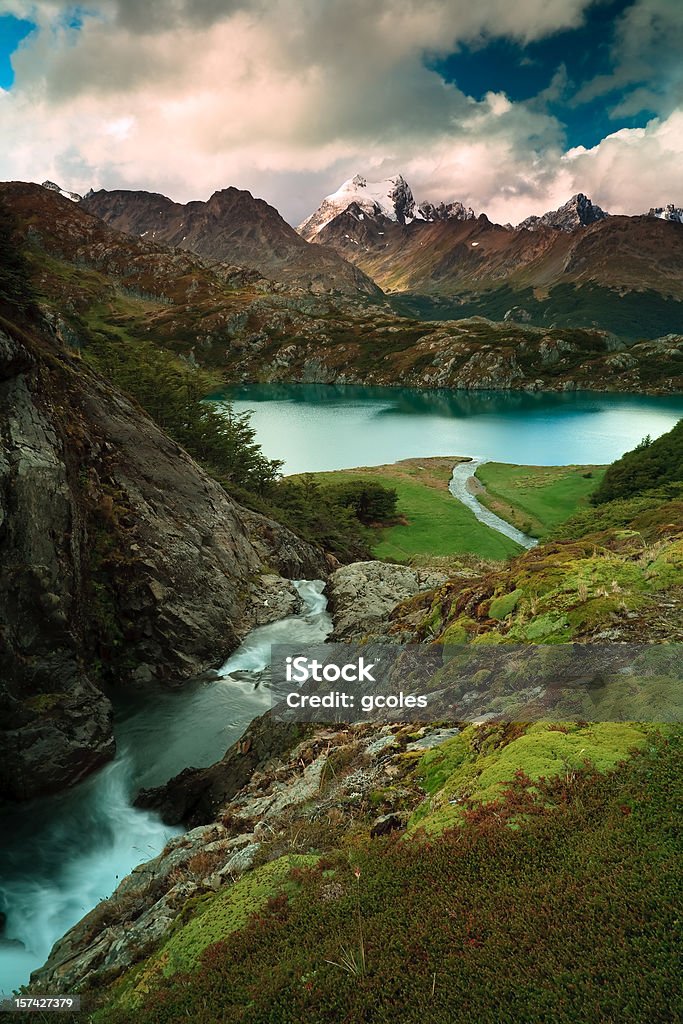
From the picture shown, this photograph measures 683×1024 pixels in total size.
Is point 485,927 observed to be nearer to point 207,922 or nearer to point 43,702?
point 207,922

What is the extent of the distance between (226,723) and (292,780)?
10.5 meters

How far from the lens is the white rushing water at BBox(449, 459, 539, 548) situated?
5594cm

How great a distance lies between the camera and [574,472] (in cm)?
8288

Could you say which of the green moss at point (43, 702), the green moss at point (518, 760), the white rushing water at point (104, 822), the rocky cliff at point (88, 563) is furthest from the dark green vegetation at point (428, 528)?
the green moss at point (518, 760)

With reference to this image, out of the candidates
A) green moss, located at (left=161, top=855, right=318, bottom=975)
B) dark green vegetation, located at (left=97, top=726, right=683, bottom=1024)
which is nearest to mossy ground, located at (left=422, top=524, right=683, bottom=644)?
dark green vegetation, located at (left=97, top=726, right=683, bottom=1024)

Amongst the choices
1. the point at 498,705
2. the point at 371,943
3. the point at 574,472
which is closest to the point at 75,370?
the point at 498,705

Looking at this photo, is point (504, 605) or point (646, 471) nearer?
point (504, 605)

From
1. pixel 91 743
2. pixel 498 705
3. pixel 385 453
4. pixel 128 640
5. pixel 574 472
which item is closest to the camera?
pixel 498 705

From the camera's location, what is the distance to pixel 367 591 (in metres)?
31.5

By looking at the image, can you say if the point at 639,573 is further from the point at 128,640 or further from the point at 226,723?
the point at 128,640

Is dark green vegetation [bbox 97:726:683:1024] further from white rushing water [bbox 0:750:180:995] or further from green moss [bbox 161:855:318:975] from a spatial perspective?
white rushing water [bbox 0:750:180:995]

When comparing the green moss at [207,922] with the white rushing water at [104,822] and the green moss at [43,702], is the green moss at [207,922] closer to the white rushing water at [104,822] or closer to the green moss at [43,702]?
the white rushing water at [104,822]

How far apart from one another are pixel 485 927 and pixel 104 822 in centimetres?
1571

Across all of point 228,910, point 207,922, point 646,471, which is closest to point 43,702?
point 207,922
